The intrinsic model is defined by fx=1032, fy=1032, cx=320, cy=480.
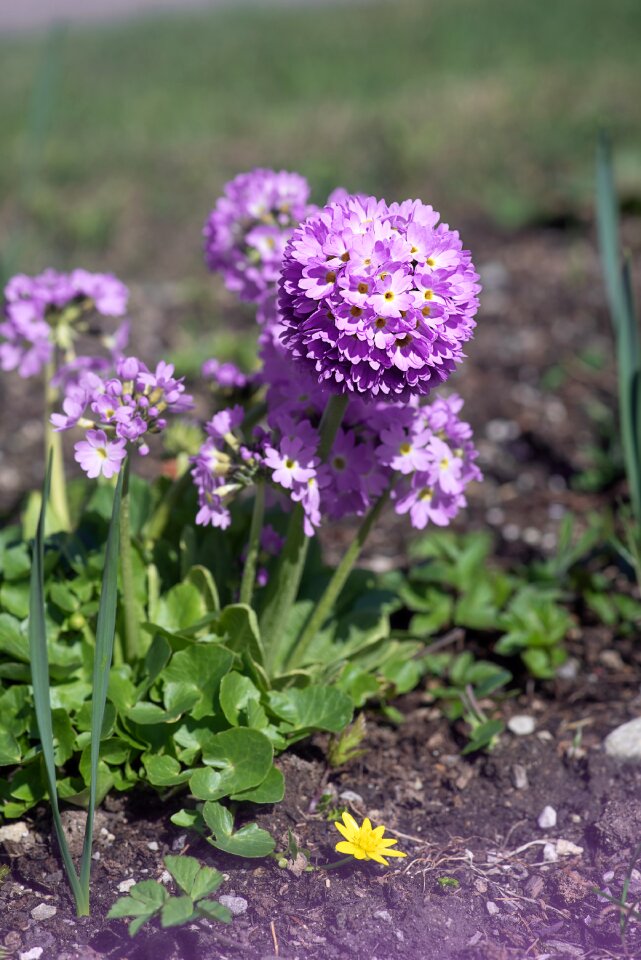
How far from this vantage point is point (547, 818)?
92.0 inches

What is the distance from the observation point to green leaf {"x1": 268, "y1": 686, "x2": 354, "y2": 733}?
2238mm

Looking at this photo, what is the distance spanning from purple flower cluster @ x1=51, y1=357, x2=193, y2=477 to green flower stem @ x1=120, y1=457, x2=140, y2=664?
0.39 feet

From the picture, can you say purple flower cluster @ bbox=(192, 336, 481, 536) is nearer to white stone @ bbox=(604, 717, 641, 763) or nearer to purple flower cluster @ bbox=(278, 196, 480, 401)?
purple flower cluster @ bbox=(278, 196, 480, 401)

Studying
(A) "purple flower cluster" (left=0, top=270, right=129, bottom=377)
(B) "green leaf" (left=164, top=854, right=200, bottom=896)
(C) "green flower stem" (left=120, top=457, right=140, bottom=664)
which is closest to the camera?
(B) "green leaf" (left=164, top=854, right=200, bottom=896)

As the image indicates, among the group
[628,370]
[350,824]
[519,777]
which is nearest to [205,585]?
[350,824]

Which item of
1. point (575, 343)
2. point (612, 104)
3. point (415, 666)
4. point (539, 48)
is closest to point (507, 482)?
point (575, 343)

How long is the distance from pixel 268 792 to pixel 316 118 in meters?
6.52

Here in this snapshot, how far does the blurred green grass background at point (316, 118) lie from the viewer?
18.7 ft

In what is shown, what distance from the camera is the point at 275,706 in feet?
7.40

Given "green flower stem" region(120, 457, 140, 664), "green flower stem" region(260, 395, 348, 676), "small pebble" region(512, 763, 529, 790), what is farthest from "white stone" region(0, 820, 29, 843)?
"small pebble" region(512, 763, 529, 790)

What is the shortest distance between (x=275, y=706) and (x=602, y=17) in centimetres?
1008

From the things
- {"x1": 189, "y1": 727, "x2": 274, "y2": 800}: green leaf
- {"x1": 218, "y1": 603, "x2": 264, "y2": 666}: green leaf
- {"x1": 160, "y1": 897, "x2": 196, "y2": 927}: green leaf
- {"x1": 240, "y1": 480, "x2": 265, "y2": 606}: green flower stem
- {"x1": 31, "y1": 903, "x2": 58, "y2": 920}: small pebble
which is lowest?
{"x1": 31, "y1": 903, "x2": 58, "y2": 920}: small pebble

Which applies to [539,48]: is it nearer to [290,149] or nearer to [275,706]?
[290,149]

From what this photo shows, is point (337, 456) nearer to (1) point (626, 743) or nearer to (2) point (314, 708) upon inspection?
(2) point (314, 708)
